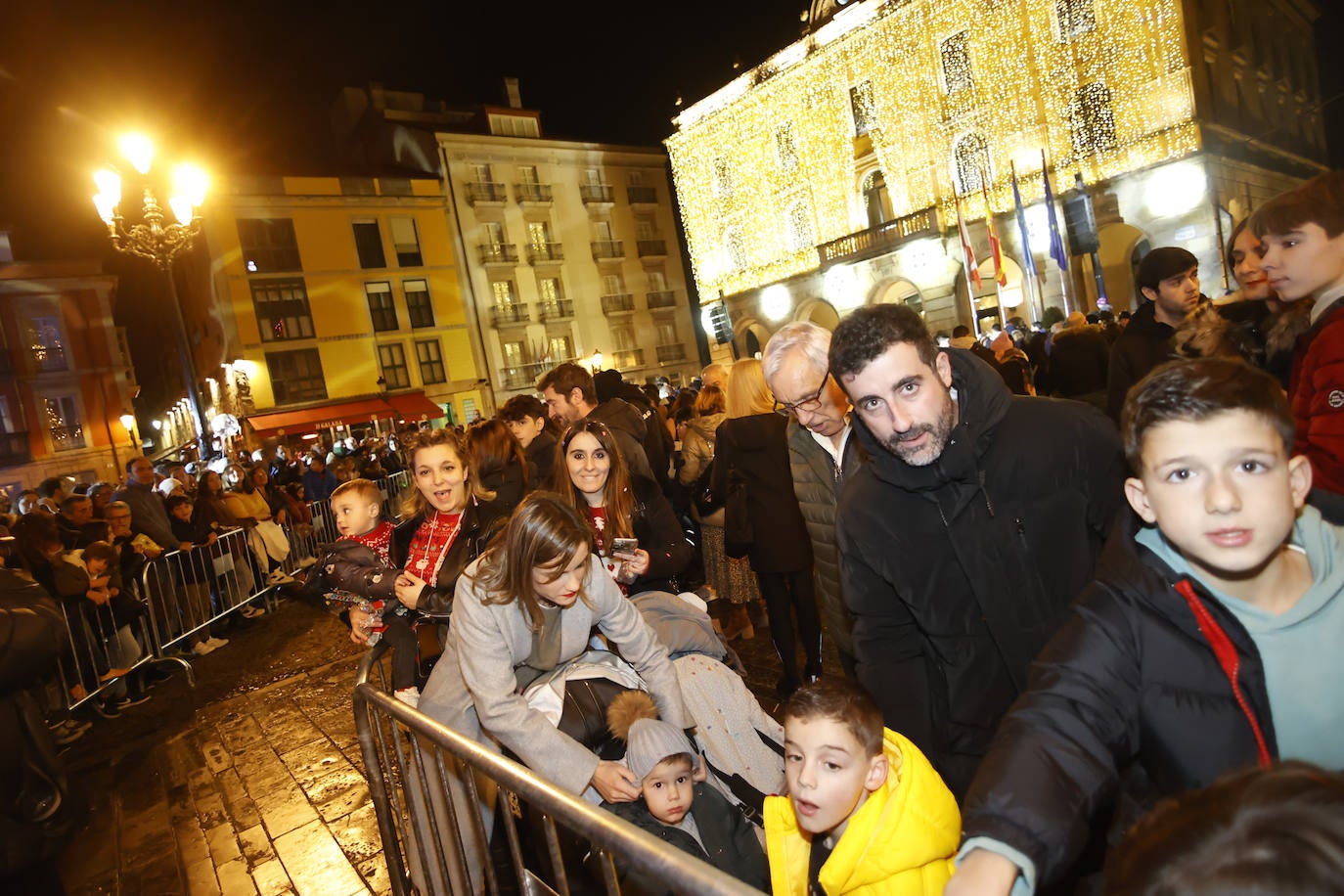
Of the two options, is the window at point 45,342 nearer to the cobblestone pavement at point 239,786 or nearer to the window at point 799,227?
the window at point 799,227

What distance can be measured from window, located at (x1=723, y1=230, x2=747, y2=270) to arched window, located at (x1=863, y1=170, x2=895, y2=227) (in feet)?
22.1

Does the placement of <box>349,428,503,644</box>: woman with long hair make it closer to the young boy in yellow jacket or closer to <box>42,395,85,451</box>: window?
the young boy in yellow jacket

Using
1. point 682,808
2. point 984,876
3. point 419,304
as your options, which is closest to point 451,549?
point 682,808

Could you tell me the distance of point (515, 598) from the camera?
2725 mm

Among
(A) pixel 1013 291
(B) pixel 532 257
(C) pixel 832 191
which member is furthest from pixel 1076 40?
(B) pixel 532 257

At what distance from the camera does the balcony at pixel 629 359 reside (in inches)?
1617

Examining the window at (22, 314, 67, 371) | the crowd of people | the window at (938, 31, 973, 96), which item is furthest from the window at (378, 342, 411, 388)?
the crowd of people

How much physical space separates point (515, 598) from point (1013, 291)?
27.0m

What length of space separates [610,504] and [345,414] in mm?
30400

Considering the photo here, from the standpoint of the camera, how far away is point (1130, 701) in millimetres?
1386

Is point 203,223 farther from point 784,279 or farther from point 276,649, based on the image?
point 276,649

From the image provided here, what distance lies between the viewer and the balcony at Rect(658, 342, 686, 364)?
140 ft

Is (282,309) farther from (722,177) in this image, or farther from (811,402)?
(811,402)

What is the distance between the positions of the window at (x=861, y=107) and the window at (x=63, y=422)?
3590cm
